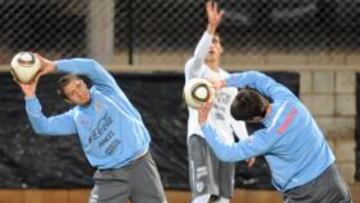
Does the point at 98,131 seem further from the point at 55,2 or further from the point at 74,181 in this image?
the point at 55,2

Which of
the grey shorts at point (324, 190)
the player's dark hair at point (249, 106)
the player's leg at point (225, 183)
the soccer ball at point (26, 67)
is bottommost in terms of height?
the player's leg at point (225, 183)

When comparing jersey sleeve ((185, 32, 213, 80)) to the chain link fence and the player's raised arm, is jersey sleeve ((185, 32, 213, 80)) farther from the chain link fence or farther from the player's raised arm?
the chain link fence

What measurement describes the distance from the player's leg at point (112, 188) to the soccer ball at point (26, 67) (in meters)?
0.92

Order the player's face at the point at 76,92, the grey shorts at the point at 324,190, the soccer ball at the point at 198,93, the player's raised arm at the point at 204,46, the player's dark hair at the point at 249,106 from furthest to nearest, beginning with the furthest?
the player's raised arm at the point at 204,46 < the player's face at the point at 76,92 < the soccer ball at the point at 198,93 < the grey shorts at the point at 324,190 < the player's dark hair at the point at 249,106

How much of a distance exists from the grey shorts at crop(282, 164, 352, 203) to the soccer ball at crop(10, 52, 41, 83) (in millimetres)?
2002

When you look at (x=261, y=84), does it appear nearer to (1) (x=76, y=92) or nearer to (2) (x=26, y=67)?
(1) (x=76, y=92)

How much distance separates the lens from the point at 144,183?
810cm

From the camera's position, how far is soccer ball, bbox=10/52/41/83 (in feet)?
25.4

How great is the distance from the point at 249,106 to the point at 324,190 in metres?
0.77

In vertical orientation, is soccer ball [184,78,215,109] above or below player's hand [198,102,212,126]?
above

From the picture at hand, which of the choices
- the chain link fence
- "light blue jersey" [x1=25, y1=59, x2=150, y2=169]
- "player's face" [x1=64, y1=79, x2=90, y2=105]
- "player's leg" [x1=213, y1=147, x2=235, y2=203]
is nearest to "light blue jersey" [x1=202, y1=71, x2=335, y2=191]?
"light blue jersey" [x1=25, y1=59, x2=150, y2=169]

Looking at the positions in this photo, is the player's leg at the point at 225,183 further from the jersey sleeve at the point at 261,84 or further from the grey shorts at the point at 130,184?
the jersey sleeve at the point at 261,84

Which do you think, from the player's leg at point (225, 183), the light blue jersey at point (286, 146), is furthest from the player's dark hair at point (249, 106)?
the player's leg at point (225, 183)

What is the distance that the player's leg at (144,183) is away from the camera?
8094 millimetres
